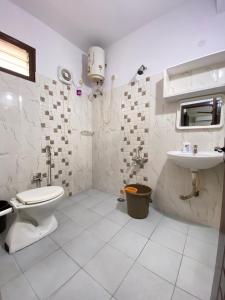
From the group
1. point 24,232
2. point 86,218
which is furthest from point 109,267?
point 24,232

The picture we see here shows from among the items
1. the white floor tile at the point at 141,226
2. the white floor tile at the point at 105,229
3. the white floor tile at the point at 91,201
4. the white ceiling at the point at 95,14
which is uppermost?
the white ceiling at the point at 95,14

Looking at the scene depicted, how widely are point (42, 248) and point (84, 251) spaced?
0.37m

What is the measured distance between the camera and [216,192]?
1440 millimetres

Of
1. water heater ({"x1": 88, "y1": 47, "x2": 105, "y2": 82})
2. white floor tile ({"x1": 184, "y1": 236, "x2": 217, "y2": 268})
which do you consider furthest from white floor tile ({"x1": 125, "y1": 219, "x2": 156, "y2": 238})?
water heater ({"x1": 88, "y1": 47, "x2": 105, "y2": 82})

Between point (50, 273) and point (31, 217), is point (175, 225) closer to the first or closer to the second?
point (50, 273)

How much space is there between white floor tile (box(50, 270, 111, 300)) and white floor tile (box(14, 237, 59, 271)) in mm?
338

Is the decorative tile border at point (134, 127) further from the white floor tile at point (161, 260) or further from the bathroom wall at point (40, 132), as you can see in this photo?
the white floor tile at point (161, 260)

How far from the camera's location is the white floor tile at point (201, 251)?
109cm

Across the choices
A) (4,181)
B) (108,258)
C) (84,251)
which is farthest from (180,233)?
(4,181)

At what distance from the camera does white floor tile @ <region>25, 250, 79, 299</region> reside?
874 mm

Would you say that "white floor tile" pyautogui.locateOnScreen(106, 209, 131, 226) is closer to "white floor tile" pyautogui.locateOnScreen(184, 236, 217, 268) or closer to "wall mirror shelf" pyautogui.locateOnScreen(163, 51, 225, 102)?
"white floor tile" pyautogui.locateOnScreen(184, 236, 217, 268)

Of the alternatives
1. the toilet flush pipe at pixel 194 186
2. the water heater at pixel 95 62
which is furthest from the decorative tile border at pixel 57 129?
the toilet flush pipe at pixel 194 186

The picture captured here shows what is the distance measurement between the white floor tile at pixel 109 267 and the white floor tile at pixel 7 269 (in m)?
0.50

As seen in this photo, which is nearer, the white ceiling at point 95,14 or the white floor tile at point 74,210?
the white ceiling at point 95,14
